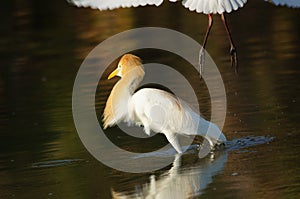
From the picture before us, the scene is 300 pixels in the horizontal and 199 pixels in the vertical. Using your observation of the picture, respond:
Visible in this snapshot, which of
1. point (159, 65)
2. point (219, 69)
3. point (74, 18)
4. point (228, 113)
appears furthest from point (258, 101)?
point (74, 18)

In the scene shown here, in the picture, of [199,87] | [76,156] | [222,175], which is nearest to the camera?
[222,175]

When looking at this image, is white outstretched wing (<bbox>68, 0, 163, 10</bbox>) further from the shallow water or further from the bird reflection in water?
the bird reflection in water

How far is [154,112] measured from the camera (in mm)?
8211

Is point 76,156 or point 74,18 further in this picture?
point 74,18

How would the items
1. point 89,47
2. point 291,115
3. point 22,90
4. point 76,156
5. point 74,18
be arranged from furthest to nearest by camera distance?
point 74,18 → point 89,47 → point 22,90 → point 291,115 → point 76,156

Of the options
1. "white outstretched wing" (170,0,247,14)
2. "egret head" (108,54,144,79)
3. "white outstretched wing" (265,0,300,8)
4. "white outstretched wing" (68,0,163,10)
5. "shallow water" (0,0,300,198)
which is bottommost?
"shallow water" (0,0,300,198)

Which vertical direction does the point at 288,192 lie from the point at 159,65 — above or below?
above

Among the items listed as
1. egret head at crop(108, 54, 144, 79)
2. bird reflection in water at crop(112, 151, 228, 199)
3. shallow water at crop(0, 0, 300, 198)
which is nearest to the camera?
bird reflection in water at crop(112, 151, 228, 199)

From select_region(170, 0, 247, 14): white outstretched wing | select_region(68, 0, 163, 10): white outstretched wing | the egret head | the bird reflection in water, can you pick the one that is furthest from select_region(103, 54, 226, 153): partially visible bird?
select_region(170, 0, 247, 14): white outstretched wing

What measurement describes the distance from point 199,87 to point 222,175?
3.73 m

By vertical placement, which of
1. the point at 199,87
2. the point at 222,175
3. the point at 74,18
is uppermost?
the point at 222,175

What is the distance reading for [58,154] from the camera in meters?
8.14

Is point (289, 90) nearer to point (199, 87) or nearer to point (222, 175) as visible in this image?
point (199, 87)

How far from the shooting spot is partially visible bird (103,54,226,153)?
8094 millimetres
